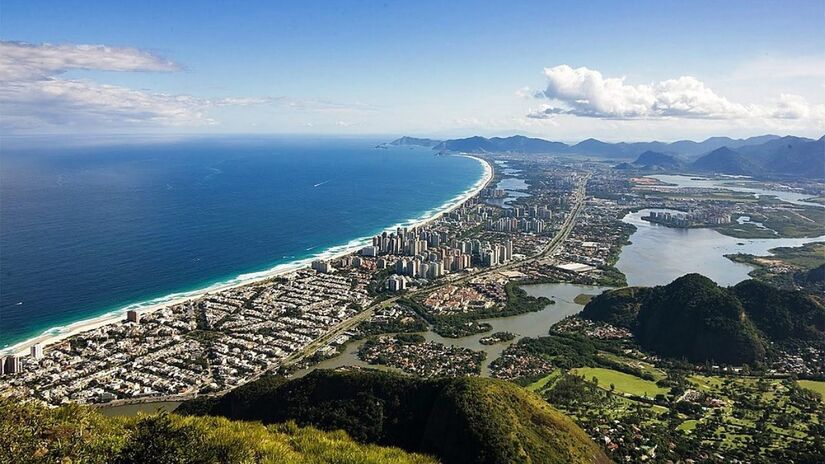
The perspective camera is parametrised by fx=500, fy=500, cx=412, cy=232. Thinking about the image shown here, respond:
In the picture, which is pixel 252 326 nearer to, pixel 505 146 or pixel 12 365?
pixel 12 365

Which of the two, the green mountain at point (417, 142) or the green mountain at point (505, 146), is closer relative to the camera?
the green mountain at point (505, 146)

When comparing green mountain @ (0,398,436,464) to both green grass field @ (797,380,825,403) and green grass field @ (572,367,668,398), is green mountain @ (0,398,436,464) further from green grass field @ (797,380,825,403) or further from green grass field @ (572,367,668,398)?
green grass field @ (797,380,825,403)

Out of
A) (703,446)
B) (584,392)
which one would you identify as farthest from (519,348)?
(703,446)

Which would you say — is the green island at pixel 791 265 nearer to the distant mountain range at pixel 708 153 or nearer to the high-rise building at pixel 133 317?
the high-rise building at pixel 133 317

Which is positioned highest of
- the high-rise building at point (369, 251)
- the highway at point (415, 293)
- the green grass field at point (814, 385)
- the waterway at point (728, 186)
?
the waterway at point (728, 186)

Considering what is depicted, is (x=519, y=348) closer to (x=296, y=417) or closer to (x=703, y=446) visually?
(x=703, y=446)

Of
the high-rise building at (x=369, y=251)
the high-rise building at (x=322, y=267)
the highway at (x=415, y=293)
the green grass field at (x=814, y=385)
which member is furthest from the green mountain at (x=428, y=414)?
the high-rise building at (x=369, y=251)
